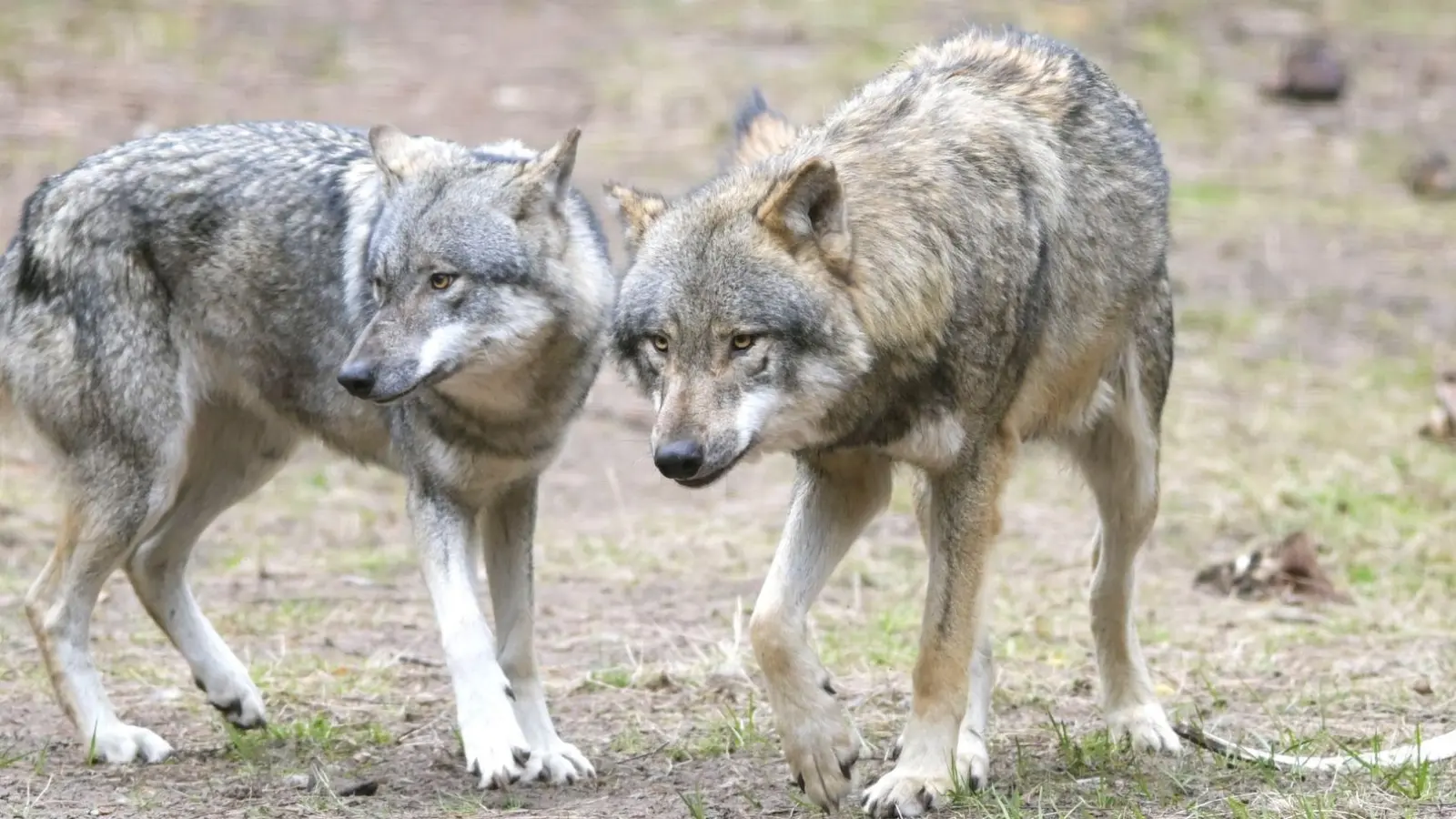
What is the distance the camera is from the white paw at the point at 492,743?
5.47 metres

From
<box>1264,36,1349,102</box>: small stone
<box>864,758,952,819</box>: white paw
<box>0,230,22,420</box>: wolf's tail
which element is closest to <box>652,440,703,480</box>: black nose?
<box>864,758,952,819</box>: white paw

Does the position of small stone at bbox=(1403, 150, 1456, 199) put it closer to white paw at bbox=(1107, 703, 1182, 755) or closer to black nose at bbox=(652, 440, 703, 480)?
white paw at bbox=(1107, 703, 1182, 755)

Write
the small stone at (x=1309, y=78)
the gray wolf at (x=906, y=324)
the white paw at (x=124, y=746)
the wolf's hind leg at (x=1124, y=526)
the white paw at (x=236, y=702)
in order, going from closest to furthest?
the gray wolf at (x=906, y=324), the white paw at (x=124, y=746), the wolf's hind leg at (x=1124, y=526), the white paw at (x=236, y=702), the small stone at (x=1309, y=78)

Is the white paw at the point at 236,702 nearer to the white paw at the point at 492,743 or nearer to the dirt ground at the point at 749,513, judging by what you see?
the dirt ground at the point at 749,513

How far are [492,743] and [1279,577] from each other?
3.83m

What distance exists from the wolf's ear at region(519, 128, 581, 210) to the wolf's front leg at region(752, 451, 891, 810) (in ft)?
3.91

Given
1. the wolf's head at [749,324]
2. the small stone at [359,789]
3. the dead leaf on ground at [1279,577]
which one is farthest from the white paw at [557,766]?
the dead leaf on ground at [1279,577]

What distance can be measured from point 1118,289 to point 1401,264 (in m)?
8.08

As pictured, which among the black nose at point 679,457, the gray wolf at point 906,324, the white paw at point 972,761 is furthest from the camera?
the white paw at point 972,761

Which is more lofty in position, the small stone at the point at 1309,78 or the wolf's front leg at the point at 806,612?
the wolf's front leg at the point at 806,612

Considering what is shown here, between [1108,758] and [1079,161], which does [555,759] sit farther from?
[1079,161]

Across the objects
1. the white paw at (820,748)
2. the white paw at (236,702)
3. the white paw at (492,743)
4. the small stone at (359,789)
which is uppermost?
the white paw at (820,748)

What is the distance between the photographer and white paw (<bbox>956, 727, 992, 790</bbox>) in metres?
5.39

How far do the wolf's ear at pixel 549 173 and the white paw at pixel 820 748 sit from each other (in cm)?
182
